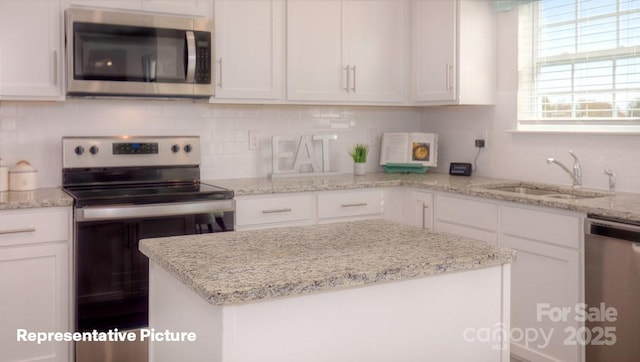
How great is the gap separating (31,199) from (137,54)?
3.15 feet

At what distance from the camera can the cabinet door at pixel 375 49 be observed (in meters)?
4.11

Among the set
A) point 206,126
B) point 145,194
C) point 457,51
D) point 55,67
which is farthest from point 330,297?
point 457,51

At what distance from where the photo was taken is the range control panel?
3447mm

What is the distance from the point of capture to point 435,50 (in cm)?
407

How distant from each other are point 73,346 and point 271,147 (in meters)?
1.78

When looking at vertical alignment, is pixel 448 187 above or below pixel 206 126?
below

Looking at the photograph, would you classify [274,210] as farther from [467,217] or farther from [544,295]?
[544,295]

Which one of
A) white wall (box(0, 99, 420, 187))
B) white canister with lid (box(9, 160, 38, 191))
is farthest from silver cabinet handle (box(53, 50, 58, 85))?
white canister with lid (box(9, 160, 38, 191))

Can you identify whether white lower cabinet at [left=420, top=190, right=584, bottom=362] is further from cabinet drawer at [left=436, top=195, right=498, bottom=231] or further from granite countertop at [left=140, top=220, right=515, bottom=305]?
granite countertop at [left=140, top=220, right=515, bottom=305]

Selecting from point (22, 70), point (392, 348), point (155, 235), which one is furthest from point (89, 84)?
point (392, 348)

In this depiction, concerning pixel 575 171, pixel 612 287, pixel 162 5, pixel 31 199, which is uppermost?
pixel 162 5

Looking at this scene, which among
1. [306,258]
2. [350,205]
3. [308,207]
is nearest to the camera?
[306,258]

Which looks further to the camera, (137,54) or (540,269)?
(137,54)

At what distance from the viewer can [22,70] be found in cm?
314
